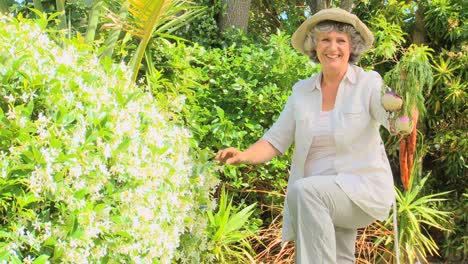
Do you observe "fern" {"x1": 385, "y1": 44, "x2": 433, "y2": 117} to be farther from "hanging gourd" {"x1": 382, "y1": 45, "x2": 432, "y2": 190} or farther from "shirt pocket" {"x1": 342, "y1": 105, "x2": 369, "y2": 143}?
"shirt pocket" {"x1": 342, "y1": 105, "x2": 369, "y2": 143}

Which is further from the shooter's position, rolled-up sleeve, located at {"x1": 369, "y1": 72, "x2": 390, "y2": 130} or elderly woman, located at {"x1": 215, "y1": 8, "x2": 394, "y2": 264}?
rolled-up sleeve, located at {"x1": 369, "y1": 72, "x2": 390, "y2": 130}

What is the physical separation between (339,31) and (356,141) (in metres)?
0.55

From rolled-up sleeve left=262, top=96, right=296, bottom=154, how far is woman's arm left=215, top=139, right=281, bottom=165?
0.10ft

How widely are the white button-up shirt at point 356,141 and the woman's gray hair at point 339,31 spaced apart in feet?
0.36

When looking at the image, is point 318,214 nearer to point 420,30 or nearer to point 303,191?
point 303,191

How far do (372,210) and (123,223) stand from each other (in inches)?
46.7

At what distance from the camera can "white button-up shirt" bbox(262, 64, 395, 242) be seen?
117 inches

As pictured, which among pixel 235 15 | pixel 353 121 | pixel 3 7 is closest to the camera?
pixel 353 121


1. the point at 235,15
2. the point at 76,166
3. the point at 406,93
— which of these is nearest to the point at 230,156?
the point at 406,93

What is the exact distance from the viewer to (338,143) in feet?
10.1

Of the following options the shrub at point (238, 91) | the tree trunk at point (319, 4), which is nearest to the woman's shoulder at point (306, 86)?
the shrub at point (238, 91)

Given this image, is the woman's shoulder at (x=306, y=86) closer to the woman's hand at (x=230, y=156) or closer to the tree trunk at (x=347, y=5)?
the woman's hand at (x=230, y=156)

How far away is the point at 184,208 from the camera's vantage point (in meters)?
3.00

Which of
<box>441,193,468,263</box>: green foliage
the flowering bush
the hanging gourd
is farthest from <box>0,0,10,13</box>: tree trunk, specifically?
<box>441,193,468,263</box>: green foliage
